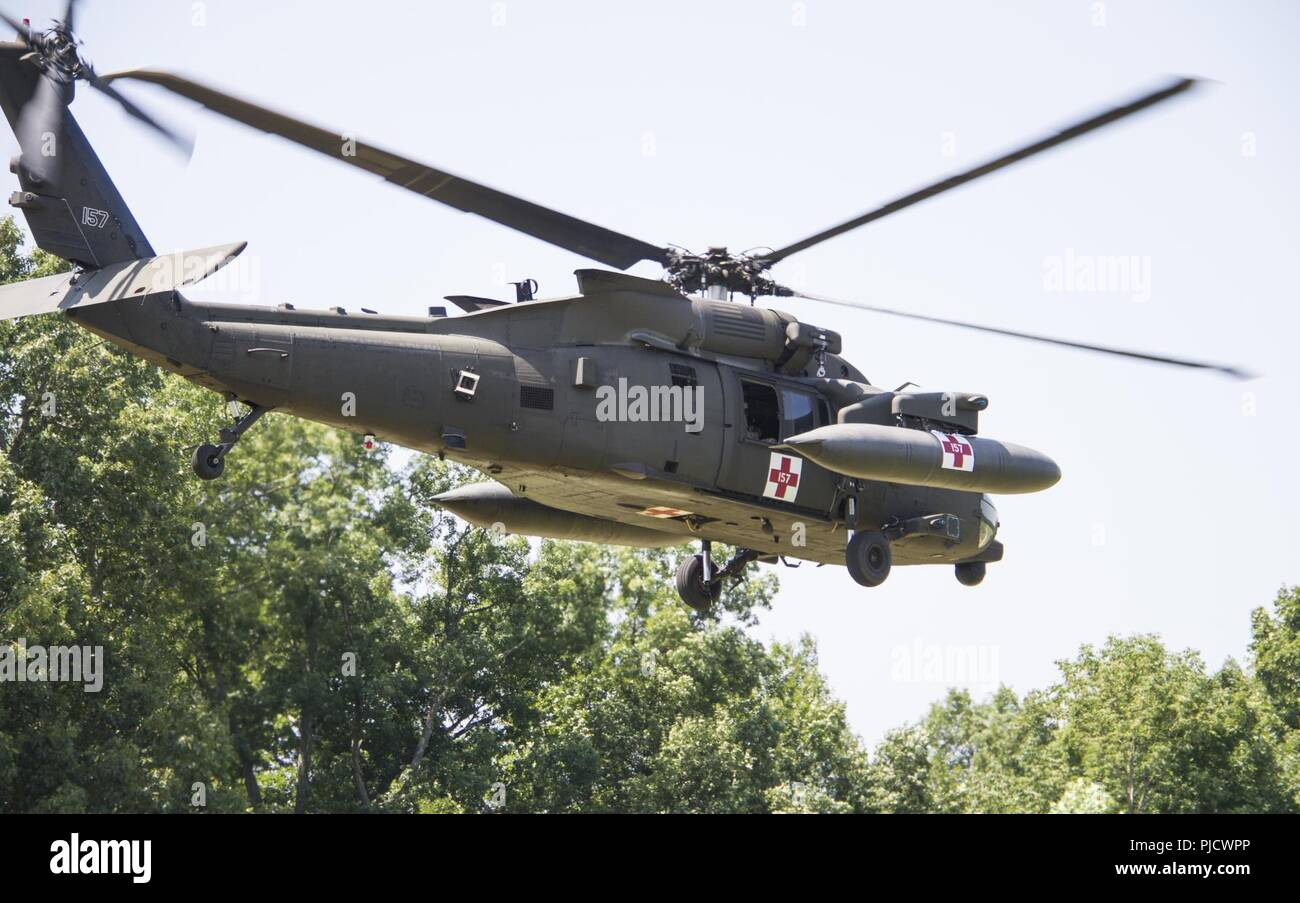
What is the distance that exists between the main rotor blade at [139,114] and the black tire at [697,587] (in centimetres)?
854

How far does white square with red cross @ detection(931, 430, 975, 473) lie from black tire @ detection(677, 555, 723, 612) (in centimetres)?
386

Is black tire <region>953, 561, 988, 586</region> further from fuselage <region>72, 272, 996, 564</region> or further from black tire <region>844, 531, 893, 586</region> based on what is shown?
black tire <region>844, 531, 893, 586</region>

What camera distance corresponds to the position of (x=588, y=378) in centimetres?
1669

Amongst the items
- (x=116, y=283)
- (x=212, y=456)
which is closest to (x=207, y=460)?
(x=212, y=456)

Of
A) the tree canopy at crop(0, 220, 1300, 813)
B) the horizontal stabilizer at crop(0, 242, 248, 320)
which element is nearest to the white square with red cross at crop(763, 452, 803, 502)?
the horizontal stabilizer at crop(0, 242, 248, 320)

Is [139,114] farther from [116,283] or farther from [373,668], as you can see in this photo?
[373,668]

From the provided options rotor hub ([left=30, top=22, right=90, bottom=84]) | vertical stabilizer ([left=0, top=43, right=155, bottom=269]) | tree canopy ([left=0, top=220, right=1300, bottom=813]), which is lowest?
tree canopy ([left=0, top=220, right=1300, bottom=813])

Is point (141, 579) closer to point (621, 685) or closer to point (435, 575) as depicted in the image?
point (435, 575)

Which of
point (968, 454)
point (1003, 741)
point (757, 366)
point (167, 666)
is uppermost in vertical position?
point (757, 366)

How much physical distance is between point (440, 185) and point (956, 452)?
6.49 meters

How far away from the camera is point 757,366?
719 inches

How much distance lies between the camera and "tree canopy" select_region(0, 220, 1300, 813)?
3384 centimetres

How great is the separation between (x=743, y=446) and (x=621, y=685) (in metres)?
30.0
